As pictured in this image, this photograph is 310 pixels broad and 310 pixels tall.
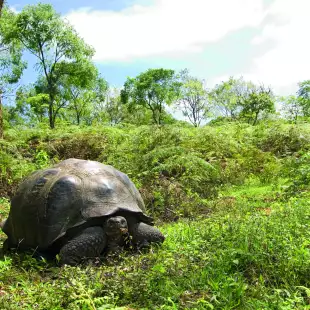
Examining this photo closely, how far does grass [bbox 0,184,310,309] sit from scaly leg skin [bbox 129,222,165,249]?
0.81 feet

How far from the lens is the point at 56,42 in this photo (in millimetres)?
36000

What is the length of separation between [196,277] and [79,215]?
1682mm

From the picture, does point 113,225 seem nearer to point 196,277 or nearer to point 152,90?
point 196,277

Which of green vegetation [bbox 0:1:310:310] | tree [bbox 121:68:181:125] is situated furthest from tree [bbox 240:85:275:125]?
green vegetation [bbox 0:1:310:310]

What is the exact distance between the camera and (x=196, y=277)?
11.7 feet

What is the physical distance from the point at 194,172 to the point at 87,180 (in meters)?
4.97

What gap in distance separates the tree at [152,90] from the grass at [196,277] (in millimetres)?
54779

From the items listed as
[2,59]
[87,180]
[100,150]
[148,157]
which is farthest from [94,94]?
[87,180]

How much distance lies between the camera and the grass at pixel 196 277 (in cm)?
317

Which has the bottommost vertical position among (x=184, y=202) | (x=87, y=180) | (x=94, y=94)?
(x=184, y=202)

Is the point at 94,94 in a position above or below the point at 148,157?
above

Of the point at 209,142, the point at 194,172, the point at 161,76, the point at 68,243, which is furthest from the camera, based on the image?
the point at 161,76

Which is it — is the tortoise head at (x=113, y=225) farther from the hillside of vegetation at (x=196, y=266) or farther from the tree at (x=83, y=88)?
the tree at (x=83, y=88)

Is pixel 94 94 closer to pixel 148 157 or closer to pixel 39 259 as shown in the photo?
pixel 148 157
